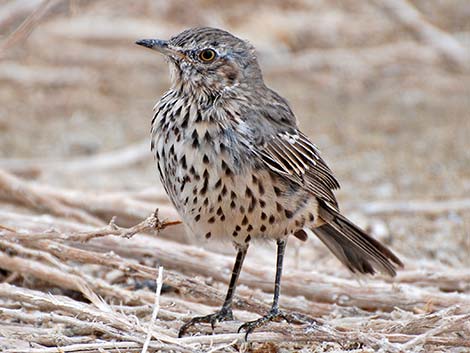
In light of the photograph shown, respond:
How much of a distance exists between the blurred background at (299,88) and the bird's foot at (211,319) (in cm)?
214

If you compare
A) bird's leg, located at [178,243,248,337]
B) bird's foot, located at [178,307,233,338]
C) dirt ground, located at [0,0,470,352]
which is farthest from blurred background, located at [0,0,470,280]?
bird's foot, located at [178,307,233,338]

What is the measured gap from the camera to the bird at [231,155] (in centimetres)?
408

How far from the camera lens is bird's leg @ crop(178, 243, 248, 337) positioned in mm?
4293

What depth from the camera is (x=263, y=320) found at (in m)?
4.20

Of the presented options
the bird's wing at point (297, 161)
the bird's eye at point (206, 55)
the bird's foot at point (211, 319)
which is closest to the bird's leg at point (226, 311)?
the bird's foot at point (211, 319)

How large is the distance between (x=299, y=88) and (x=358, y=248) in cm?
421

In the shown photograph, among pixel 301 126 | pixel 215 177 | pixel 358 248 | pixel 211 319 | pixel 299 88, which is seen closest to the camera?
pixel 215 177

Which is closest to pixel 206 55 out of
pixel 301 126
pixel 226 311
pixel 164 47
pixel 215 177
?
pixel 164 47

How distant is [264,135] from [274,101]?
29cm

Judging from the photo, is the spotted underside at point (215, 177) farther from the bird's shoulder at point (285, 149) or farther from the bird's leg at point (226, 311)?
the bird's leg at point (226, 311)

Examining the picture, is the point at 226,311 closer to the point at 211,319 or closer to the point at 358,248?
the point at 211,319

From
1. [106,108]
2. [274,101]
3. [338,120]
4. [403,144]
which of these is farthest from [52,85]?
[274,101]

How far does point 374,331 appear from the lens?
14.0ft

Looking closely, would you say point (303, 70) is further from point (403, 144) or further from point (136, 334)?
point (136, 334)
